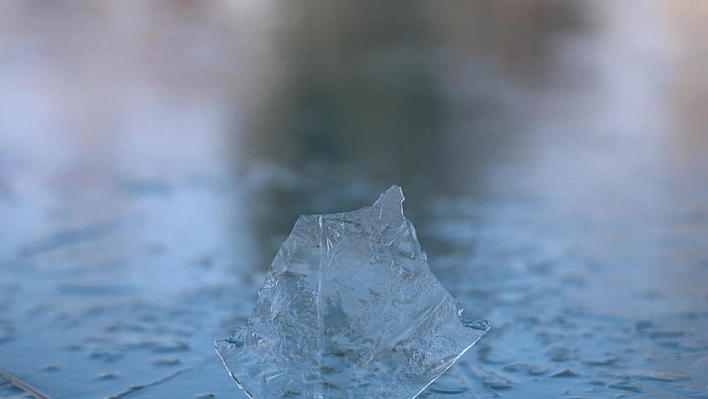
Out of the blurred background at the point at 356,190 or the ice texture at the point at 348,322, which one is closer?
the ice texture at the point at 348,322

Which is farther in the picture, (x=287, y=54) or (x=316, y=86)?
(x=287, y=54)

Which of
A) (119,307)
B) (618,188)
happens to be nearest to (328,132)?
(618,188)

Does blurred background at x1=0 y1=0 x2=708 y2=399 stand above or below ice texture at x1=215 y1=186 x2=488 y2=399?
above

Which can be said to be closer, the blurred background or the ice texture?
the ice texture

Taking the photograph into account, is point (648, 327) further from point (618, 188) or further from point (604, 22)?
point (604, 22)

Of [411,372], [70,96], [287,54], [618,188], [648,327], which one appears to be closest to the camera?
[411,372]
